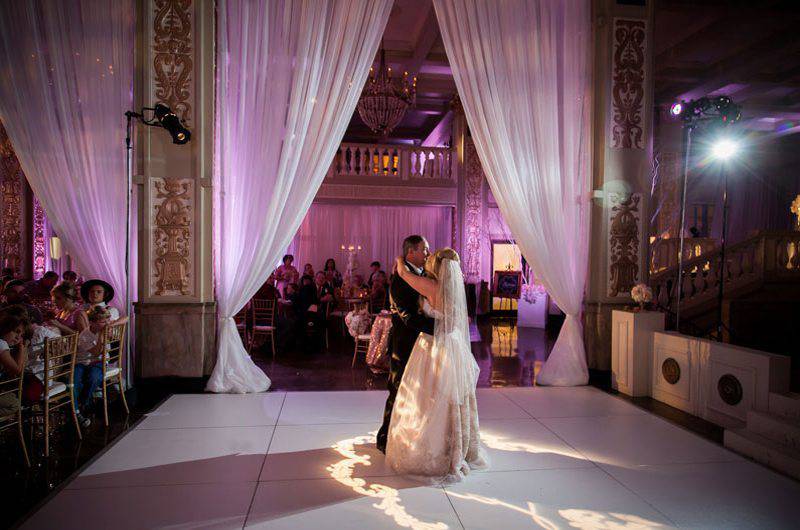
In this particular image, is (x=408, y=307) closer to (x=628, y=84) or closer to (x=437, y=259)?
(x=437, y=259)

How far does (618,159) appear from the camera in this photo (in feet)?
18.4

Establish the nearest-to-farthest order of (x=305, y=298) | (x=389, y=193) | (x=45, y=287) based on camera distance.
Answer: (x=45, y=287)
(x=305, y=298)
(x=389, y=193)

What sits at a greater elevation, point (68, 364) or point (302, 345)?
point (68, 364)

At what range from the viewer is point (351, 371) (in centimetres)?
627

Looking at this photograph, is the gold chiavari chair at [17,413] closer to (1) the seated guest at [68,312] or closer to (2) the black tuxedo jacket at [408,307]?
(1) the seated guest at [68,312]

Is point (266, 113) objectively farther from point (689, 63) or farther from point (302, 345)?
A: point (689, 63)

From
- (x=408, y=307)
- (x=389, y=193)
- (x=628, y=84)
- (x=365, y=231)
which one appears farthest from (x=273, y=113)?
(x=365, y=231)

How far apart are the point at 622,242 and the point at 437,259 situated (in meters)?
3.37

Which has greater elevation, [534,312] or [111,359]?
[111,359]

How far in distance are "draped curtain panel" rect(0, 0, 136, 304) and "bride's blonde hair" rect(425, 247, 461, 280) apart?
11.2 feet

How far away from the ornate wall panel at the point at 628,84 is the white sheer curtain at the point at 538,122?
0.97 ft

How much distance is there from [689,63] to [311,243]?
30.3 feet

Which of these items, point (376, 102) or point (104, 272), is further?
point (376, 102)

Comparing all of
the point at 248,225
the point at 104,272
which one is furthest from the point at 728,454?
the point at 104,272
